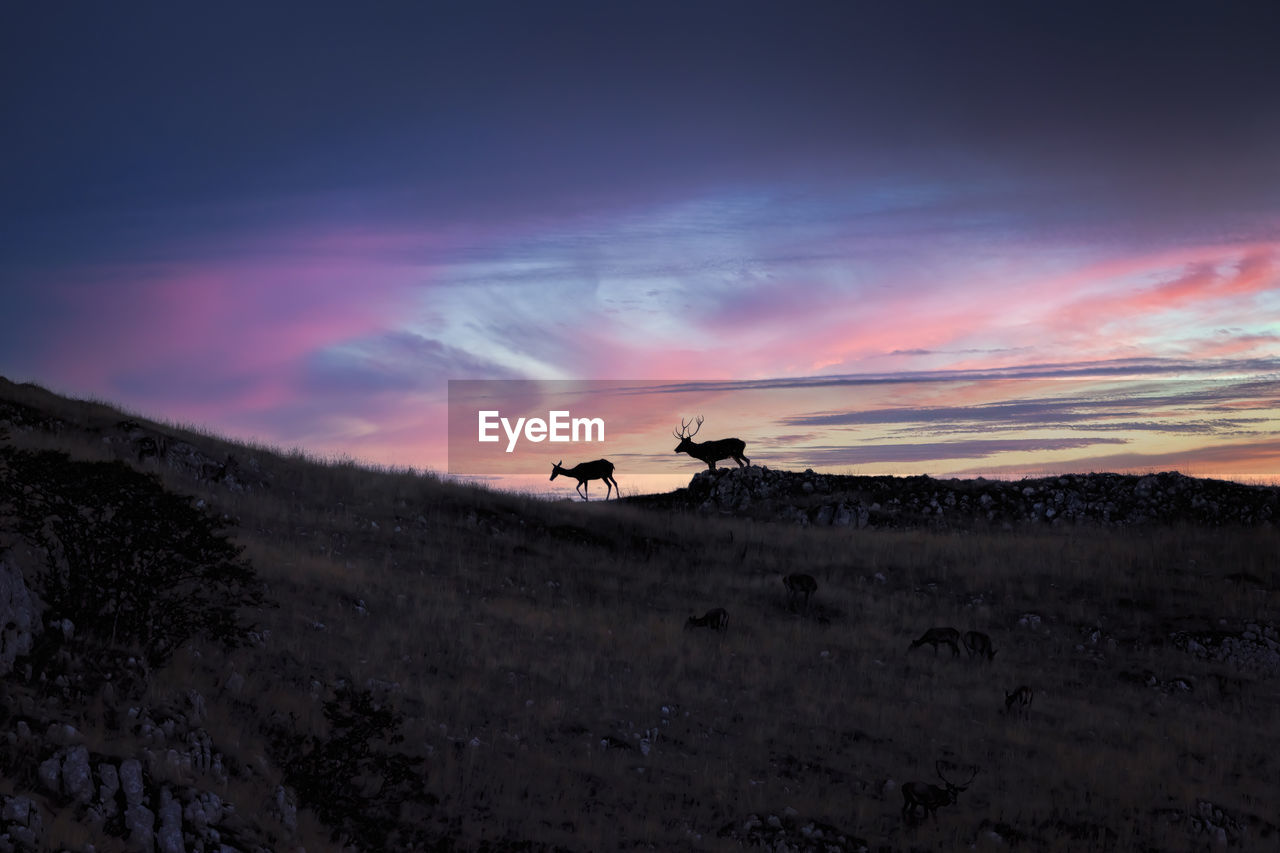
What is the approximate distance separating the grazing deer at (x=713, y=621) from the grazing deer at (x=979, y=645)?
16.7 ft

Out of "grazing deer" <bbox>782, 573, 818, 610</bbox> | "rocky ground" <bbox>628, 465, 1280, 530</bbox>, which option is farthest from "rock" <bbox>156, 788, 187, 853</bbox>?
"rocky ground" <bbox>628, 465, 1280, 530</bbox>

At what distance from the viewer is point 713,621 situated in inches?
788

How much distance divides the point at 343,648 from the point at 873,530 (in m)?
21.1

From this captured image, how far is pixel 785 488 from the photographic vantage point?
37625 mm

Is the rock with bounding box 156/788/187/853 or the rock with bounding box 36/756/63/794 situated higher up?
the rock with bounding box 36/756/63/794

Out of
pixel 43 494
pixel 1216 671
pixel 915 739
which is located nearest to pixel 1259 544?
pixel 1216 671

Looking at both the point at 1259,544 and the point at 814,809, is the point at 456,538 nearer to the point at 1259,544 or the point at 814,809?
the point at 814,809

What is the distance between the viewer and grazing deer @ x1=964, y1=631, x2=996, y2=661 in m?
20.0

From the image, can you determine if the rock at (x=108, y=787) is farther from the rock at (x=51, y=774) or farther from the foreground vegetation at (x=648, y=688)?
the rock at (x=51, y=774)

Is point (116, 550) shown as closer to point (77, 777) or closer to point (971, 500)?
point (77, 777)

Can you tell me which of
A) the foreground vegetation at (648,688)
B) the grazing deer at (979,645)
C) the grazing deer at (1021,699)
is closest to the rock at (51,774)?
the foreground vegetation at (648,688)

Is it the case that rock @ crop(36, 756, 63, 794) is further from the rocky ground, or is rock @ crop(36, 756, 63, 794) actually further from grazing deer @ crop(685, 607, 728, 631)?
the rocky ground

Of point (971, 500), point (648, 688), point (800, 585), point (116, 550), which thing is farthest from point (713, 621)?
point (971, 500)

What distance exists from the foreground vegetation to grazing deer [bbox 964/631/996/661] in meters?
0.36
